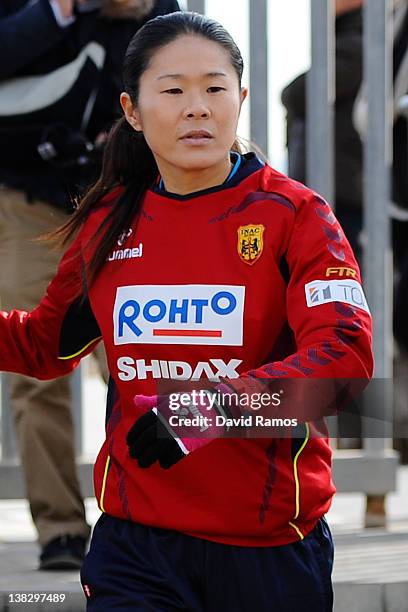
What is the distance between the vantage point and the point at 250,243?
2.57m

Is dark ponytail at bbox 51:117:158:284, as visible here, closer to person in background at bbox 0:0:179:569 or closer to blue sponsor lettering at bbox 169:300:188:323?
blue sponsor lettering at bbox 169:300:188:323

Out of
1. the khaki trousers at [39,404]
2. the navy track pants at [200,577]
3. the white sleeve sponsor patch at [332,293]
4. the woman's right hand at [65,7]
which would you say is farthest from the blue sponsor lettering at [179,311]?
the woman's right hand at [65,7]

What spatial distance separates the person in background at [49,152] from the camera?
4117 mm

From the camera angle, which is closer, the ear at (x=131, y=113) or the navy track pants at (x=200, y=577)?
the navy track pants at (x=200, y=577)

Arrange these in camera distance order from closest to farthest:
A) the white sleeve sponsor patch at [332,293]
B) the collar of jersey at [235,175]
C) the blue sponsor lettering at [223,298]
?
the white sleeve sponsor patch at [332,293], the blue sponsor lettering at [223,298], the collar of jersey at [235,175]

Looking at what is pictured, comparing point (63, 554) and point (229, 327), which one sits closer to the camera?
point (229, 327)

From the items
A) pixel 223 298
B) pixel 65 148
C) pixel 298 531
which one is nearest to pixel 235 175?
pixel 223 298

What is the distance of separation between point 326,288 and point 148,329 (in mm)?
349

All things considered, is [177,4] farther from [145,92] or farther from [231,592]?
[231,592]

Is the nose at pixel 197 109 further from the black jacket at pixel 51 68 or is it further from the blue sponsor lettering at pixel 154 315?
the black jacket at pixel 51 68

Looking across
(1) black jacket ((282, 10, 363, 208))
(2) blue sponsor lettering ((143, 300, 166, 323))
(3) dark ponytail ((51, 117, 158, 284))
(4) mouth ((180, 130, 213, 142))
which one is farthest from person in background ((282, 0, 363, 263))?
(2) blue sponsor lettering ((143, 300, 166, 323))

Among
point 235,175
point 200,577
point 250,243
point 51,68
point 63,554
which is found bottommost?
point 63,554

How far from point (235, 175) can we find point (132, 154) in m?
0.32

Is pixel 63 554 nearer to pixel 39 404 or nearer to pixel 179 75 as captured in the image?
pixel 39 404
